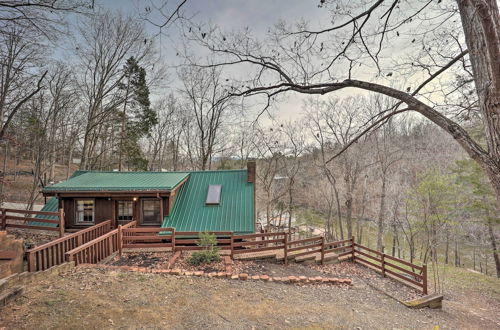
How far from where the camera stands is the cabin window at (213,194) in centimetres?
1055

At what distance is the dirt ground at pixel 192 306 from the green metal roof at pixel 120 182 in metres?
4.46

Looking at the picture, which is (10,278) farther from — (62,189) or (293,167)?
(293,167)

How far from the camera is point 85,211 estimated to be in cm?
1027

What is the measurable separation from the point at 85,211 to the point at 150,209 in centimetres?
301

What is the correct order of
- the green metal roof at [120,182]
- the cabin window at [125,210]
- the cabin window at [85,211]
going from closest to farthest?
the green metal roof at [120,182] → the cabin window at [85,211] → the cabin window at [125,210]

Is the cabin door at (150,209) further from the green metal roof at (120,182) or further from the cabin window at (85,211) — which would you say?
the cabin window at (85,211)

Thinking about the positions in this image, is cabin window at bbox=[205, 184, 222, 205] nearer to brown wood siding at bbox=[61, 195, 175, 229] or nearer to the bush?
brown wood siding at bbox=[61, 195, 175, 229]

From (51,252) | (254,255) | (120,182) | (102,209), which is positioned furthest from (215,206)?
(51,252)

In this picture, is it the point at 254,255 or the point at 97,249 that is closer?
the point at 97,249

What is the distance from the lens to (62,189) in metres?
9.49

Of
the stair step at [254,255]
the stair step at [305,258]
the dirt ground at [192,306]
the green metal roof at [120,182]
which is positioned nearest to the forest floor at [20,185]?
the green metal roof at [120,182]

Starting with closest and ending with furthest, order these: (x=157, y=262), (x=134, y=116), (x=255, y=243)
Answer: (x=157, y=262) → (x=255, y=243) → (x=134, y=116)

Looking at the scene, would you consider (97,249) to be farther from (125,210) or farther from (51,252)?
(125,210)

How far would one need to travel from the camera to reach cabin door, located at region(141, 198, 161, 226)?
Result: 1025 cm
